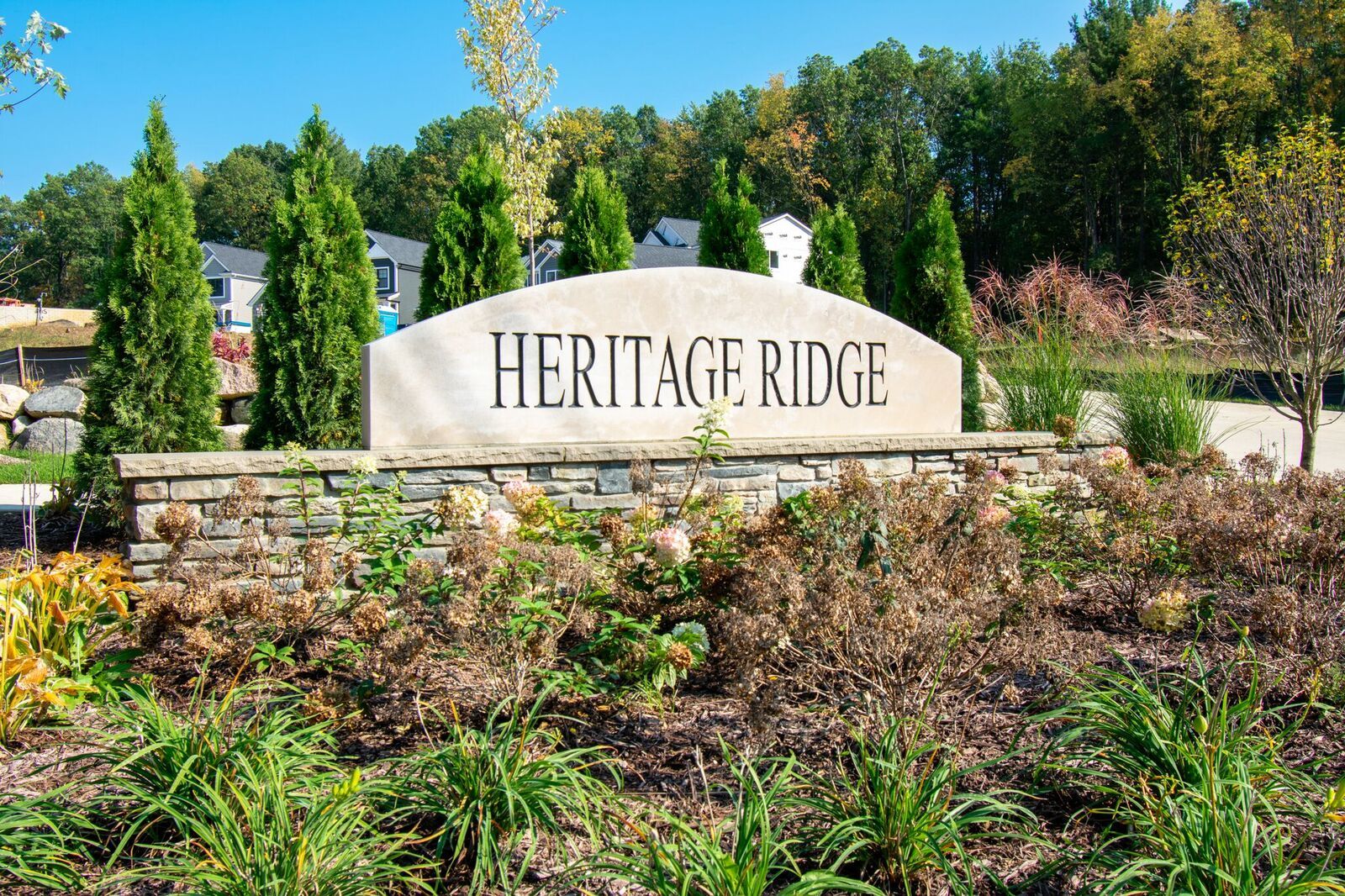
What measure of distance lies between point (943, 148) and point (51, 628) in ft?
148

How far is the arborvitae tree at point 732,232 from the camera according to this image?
8227mm

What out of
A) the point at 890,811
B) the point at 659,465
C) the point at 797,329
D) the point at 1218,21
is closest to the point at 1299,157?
the point at 797,329

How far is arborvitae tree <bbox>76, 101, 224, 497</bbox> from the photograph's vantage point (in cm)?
520

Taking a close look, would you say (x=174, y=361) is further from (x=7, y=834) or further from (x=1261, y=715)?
(x=1261, y=715)

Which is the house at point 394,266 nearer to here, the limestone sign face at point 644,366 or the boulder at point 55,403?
the boulder at point 55,403

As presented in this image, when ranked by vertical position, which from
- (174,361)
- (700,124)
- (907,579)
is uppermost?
(700,124)

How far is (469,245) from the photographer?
6734mm

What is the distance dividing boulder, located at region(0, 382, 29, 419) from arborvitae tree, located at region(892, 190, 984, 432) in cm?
1130

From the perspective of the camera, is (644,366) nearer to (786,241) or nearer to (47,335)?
(47,335)

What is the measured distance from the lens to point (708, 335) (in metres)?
4.95

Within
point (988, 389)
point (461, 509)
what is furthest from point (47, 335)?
point (461, 509)

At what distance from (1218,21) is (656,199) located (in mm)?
26569

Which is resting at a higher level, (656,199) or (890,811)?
(656,199)

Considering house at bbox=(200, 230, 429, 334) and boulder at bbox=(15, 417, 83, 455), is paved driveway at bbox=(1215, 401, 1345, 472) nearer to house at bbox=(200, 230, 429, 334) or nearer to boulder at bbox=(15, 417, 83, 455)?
boulder at bbox=(15, 417, 83, 455)
